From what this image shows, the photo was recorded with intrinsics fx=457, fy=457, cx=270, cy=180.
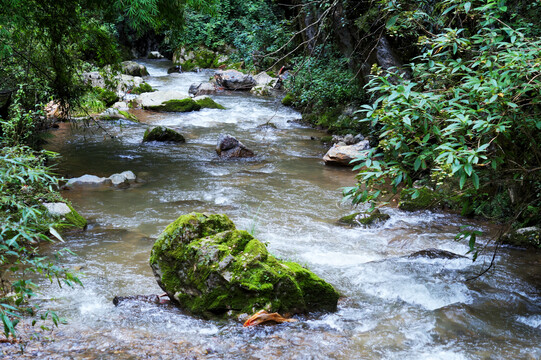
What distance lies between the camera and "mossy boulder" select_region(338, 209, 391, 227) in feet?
23.4

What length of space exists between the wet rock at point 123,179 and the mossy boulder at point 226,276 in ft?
15.7

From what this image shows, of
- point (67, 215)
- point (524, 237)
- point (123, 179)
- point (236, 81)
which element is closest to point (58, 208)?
point (67, 215)

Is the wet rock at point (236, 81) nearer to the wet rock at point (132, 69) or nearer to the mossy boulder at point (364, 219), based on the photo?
the wet rock at point (132, 69)

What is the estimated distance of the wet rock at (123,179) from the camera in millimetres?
8938

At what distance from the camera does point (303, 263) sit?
5.68 meters

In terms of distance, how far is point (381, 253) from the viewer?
6117 millimetres

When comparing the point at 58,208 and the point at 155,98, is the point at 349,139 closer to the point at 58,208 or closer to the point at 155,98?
the point at 58,208

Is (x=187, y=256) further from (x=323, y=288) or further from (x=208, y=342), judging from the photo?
(x=323, y=288)

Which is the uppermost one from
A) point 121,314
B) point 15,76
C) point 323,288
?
point 15,76

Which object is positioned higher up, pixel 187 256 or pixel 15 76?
pixel 15 76

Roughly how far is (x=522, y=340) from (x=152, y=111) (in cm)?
1465

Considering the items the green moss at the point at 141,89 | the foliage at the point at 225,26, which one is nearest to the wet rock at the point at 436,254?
the green moss at the point at 141,89

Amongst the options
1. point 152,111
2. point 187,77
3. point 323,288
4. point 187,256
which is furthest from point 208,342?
point 187,77

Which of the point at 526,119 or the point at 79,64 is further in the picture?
the point at 79,64
